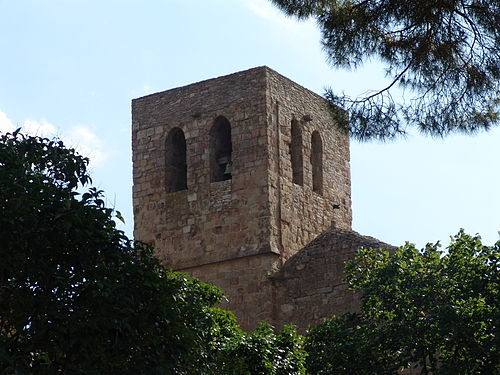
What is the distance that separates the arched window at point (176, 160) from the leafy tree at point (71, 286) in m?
14.0

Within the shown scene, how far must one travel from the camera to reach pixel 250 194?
1018 inches

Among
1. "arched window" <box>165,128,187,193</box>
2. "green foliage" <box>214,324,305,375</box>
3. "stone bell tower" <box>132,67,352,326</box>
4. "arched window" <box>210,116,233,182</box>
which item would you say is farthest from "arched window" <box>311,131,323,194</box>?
"green foliage" <box>214,324,305,375</box>

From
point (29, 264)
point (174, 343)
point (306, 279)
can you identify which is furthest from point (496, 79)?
point (306, 279)

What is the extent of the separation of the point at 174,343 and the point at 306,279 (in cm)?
1215

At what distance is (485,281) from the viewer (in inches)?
693

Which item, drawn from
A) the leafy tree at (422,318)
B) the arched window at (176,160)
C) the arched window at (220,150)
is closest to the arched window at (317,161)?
the arched window at (220,150)

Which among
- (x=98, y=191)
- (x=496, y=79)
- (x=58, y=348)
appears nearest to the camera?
(x=58, y=348)

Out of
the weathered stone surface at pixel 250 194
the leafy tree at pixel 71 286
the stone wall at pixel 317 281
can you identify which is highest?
the weathered stone surface at pixel 250 194

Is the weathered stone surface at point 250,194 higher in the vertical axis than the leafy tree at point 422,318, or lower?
higher

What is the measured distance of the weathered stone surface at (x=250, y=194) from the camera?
2511 centimetres

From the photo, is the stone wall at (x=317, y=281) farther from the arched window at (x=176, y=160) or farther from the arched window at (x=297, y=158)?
the arched window at (x=176, y=160)

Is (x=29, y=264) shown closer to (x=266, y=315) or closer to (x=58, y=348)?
(x=58, y=348)

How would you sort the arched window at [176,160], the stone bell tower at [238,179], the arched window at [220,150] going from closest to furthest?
the stone bell tower at [238,179] < the arched window at [220,150] < the arched window at [176,160]

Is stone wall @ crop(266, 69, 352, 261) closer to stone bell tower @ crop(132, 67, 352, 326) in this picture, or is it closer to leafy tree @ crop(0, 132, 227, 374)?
stone bell tower @ crop(132, 67, 352, 326)
